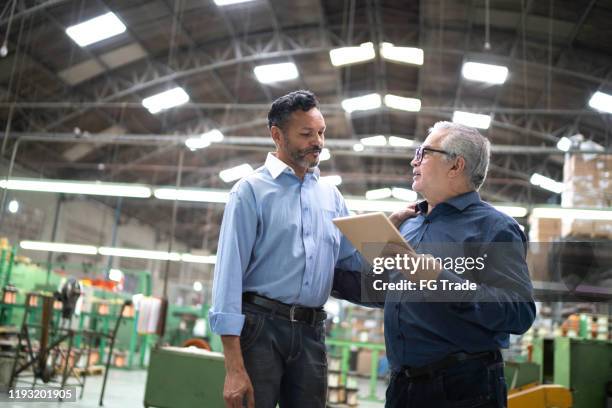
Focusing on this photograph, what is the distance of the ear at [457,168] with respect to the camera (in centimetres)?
174

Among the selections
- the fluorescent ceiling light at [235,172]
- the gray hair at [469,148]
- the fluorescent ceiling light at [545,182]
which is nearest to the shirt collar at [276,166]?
the gray hair at [469,148]

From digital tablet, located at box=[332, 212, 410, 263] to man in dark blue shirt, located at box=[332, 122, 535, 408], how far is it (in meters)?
0.04

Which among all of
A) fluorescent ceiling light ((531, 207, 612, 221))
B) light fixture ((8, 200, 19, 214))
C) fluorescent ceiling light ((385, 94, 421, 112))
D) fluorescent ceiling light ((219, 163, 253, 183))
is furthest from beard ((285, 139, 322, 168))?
fluorescent ceiling light ((219, 163, 253, 183))

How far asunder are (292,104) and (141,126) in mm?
13551

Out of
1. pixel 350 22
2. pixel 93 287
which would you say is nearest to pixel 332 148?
pixel 350 22

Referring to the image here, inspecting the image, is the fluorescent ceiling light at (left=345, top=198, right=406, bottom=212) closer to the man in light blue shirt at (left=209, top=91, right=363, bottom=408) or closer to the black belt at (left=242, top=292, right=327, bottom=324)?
the man in light blue shirt at (left=209, top=91, right=363, bottom=408)

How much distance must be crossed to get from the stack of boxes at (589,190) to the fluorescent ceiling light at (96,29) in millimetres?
8169

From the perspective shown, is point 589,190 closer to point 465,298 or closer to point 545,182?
point 545,182

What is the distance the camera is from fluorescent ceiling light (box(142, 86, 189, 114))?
12.7m

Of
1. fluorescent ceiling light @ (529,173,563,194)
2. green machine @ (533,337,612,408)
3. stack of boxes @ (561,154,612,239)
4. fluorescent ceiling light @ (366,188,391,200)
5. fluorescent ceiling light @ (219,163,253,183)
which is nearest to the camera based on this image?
green machine @ (533,337,612,408)

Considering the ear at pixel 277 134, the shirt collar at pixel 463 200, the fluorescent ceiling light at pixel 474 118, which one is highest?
the fluorescent ceiling light at pixel 474 118

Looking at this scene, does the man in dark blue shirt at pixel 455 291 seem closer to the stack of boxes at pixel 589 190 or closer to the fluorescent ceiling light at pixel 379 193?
the stack of boxes at pixel 589 190

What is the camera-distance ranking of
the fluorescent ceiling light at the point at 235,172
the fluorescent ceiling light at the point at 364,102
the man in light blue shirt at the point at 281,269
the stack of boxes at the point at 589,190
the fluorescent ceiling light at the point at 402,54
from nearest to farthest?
the man in light blue shirt at the point at 281,269 → the stack of boxes at the point at 589,190 → the fluorescent ceiling light at the point at 402,54 → the fluorescent ceiling light at the point at 364,102 → the fluorescent ceiling light at the point at 235,172

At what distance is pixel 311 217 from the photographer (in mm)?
1894
